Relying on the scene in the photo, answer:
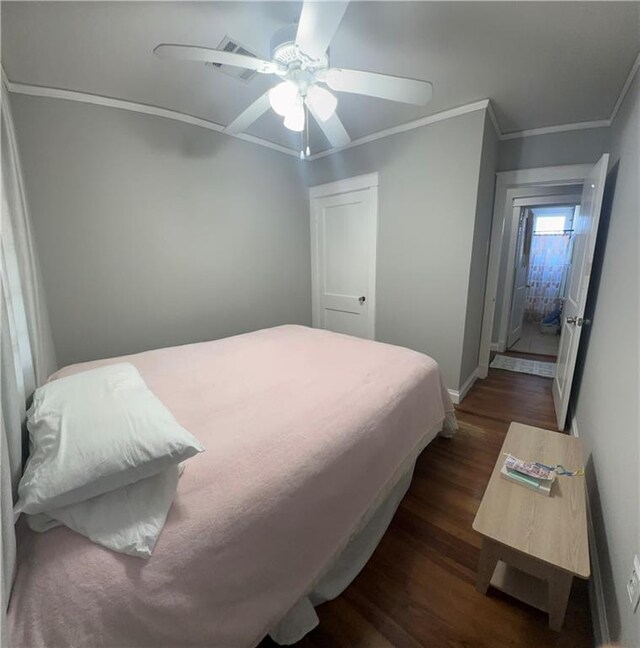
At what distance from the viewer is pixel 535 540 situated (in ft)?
3.47

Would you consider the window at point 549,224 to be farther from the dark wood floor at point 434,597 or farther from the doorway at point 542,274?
the dark wood floor at point 434,597

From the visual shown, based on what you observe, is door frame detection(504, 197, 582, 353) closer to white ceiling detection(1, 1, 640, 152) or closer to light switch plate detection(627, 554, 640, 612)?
white ceiling detection(1, 1, 640, 152)

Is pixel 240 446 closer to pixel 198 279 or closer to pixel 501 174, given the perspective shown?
pixel 198 279

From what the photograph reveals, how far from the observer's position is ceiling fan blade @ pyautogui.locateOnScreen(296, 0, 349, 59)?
1029 mm

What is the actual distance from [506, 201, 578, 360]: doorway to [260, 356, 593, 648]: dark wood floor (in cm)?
381

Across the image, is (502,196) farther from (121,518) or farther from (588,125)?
(121,518)

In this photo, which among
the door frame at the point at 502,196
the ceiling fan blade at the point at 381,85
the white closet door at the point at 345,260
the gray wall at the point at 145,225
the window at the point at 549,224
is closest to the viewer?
the ceiling fan blade at the point at 381,85

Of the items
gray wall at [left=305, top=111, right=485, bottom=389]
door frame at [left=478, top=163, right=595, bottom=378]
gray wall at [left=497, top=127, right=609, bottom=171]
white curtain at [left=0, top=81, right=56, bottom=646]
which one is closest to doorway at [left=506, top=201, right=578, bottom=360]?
door frame at [left=478, top=163, right=595, bottom=378]

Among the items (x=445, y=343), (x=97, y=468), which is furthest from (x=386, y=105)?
(x=97, y=468)

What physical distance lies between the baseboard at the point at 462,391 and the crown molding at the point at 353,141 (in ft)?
7.56

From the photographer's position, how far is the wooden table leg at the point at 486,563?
3.71 feet

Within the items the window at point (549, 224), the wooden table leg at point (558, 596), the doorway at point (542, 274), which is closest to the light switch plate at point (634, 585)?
the wooden table leg at point (558, 596)

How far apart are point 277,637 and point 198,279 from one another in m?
2.43

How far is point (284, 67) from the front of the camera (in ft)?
4.62
